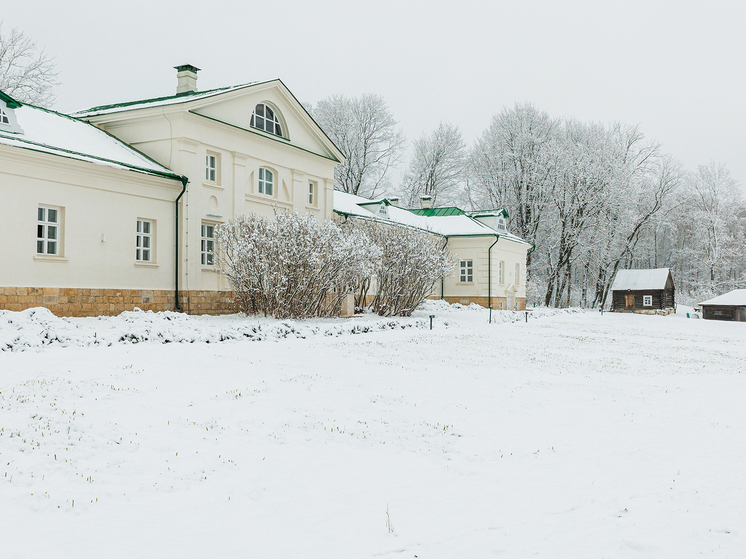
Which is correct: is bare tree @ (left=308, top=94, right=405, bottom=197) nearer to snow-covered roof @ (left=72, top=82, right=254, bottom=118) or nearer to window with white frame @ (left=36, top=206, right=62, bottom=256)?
snow-covered roof @ (left=72, top=82, right=254, bottom=118)

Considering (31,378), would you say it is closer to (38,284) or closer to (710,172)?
(38,284)

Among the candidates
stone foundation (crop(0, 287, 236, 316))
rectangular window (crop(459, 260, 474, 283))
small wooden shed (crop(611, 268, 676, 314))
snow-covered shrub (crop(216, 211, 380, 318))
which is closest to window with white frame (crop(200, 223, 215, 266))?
snow-covered shrub (crop(216, 211, 380, 318))

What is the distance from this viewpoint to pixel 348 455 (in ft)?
19.7

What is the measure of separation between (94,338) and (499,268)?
87.7 feet

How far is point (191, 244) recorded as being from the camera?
18.8 metres

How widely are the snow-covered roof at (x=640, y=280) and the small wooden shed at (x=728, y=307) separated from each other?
4.12 metres

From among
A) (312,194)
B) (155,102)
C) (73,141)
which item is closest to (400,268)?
(312,194)

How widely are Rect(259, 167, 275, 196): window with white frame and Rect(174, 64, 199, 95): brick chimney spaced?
149 inches

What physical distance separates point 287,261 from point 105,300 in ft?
16.0

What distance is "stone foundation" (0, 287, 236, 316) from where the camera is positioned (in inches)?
579

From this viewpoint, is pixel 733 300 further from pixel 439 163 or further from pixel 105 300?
pixel 105 300

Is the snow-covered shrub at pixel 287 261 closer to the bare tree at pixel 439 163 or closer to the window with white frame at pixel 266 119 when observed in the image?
the window with white frame at pixel 266 119

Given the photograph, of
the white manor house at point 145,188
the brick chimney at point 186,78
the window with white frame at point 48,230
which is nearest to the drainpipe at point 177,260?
the white manor house at point 145,188

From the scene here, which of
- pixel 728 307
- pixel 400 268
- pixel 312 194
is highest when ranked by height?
pixel 312 194
